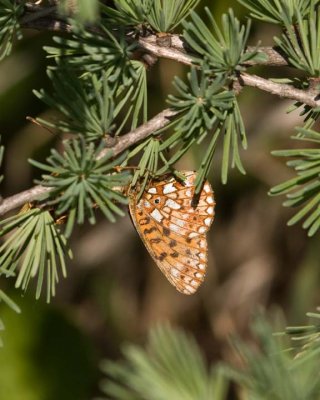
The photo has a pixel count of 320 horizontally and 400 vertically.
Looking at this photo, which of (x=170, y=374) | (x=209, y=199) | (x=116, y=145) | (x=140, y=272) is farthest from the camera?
(x=140, y=272)

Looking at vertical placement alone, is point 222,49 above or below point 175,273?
above

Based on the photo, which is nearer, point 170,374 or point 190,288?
point 170,374

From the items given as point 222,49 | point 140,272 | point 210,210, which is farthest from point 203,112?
point 140,272

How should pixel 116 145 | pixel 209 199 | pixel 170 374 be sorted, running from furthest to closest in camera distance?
1. pixel 209 199
2. pixel 116 145
3. pixel 170 374

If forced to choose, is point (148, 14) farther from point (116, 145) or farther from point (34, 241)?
point (34, 241)

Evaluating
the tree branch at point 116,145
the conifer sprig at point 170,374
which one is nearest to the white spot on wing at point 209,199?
the tree branch at point 116,145

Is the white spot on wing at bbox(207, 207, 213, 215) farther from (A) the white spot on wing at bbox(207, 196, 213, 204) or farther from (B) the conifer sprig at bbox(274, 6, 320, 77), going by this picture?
(B) the conifer sprig at bbox(274, 6, 320, 77)

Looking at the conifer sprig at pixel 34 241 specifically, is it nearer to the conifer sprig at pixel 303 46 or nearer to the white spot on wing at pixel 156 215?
the white spot on wing at pixel 156 215
